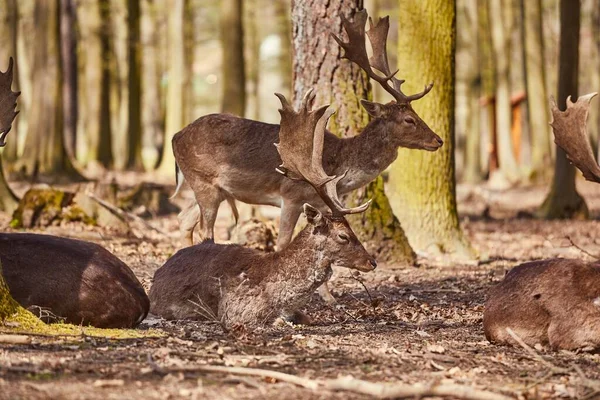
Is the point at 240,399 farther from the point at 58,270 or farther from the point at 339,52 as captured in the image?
the point at 339,52

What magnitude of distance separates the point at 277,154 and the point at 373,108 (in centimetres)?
116

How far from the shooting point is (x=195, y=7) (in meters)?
41.7

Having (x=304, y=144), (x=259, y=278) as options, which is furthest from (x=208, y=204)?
(x=259, y=278)

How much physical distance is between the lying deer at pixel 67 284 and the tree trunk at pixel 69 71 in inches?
897

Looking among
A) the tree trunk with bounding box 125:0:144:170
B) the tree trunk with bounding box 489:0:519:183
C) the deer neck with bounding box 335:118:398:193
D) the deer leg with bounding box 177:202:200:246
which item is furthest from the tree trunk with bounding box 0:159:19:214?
the tree trunk with bounding box 489:0:519:183

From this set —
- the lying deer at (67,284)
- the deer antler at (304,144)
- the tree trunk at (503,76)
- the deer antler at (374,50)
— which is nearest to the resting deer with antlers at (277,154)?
the deer antler at (374,50)

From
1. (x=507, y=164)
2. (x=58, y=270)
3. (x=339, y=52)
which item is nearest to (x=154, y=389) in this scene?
(x=58, y=270)

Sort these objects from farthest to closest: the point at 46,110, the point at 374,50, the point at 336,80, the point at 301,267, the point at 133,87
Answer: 1. the point at 133,87
2. the point at 46,110
3. the point at 336,80
4. the point at 374,50
5. the point at 301,267

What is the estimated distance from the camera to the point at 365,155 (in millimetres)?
11680

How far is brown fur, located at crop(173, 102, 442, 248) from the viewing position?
1155 centimetres

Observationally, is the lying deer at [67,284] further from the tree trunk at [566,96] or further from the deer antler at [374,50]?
the tree trunk at [566,96]

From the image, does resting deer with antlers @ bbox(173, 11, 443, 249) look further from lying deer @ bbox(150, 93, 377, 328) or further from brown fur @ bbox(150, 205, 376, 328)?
brown fur @ bbox(150, 205, 376, 328)

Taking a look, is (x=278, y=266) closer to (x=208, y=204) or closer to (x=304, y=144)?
(x=304, y=144)

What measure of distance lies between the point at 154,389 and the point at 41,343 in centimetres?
155
